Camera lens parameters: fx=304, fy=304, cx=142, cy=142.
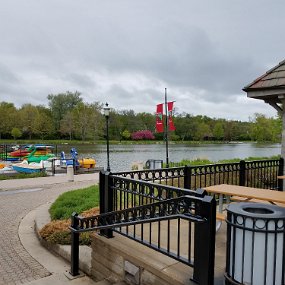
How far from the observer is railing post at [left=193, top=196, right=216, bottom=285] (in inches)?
109

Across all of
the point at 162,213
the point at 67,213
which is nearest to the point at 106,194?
the point at 162,213

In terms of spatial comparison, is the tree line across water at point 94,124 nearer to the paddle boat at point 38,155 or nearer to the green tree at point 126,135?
the green tree at point 126,135

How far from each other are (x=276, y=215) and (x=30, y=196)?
1052 centimetres

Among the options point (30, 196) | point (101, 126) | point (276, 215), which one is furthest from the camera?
point (101, 126)

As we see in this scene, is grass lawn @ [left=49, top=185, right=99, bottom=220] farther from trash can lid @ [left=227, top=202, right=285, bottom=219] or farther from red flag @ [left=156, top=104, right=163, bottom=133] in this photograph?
red flag @ [left=156, top=104, right=163, bottom=133]

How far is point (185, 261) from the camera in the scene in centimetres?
314

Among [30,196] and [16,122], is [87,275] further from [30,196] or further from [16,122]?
[16,122]

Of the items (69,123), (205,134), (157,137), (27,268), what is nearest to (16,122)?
(69,123)

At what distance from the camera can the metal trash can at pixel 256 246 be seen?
256cm

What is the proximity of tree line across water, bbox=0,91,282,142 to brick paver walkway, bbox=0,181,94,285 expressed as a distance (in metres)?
54.8

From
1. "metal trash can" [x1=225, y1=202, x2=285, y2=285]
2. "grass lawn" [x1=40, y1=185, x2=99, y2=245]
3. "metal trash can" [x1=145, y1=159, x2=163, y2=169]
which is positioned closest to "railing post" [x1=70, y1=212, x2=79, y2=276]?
"grass lawn" [x1=40, y1=185, x2=99, y2=245]

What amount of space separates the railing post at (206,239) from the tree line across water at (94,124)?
60.2 meters

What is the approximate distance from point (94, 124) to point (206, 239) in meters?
73.9

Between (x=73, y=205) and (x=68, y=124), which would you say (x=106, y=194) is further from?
(x=68, y=124)
